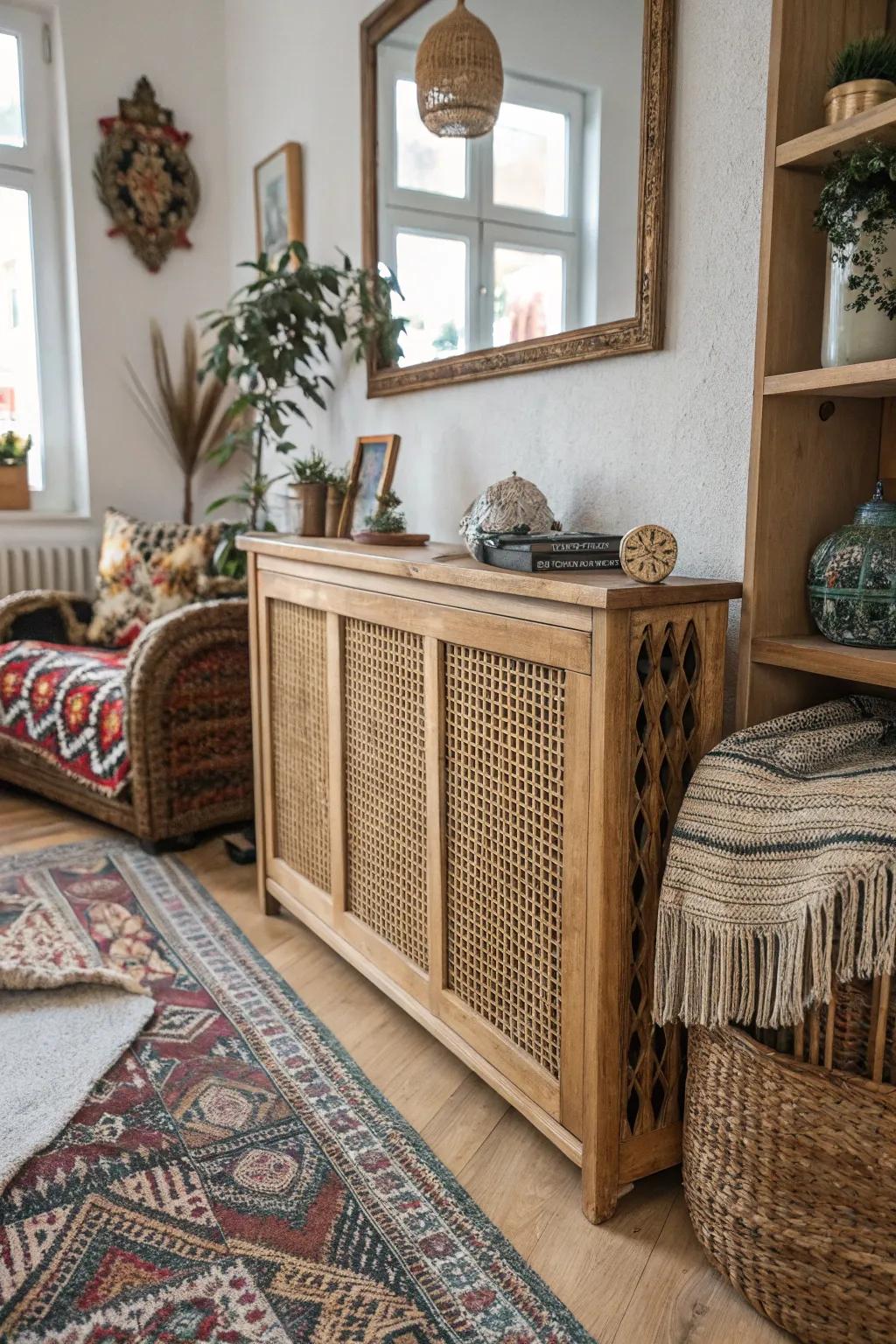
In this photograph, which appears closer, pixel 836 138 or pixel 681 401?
pixel 836 138

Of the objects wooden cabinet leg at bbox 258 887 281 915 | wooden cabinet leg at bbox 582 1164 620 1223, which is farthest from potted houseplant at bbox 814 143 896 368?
wooden cabinet leg at bbox 258 887 281 915

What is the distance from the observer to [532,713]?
1330 mm

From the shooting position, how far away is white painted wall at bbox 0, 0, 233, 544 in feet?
11.3

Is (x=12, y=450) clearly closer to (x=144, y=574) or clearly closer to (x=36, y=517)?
(x=36, y=517)

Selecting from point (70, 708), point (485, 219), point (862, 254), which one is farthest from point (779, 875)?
point (70, 708)

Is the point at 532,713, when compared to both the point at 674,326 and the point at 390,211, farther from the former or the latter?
the point at 390,211

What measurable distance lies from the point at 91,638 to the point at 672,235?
2.33 m

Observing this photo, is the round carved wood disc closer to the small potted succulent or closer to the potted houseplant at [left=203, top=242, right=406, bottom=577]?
the small potted succulent

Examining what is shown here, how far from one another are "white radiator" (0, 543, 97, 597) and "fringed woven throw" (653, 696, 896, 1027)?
280 cm

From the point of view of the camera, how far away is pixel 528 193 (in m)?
1.84

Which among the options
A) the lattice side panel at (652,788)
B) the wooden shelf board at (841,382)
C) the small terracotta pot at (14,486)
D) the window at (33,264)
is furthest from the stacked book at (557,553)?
the window at (33,264)

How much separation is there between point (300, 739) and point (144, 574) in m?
1.34

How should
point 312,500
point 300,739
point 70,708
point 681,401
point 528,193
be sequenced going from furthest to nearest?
point 70,708 < point 312,500 < point 300,739 < point 528,193 < point 681,401

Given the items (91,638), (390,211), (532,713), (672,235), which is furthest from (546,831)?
(91,638)
